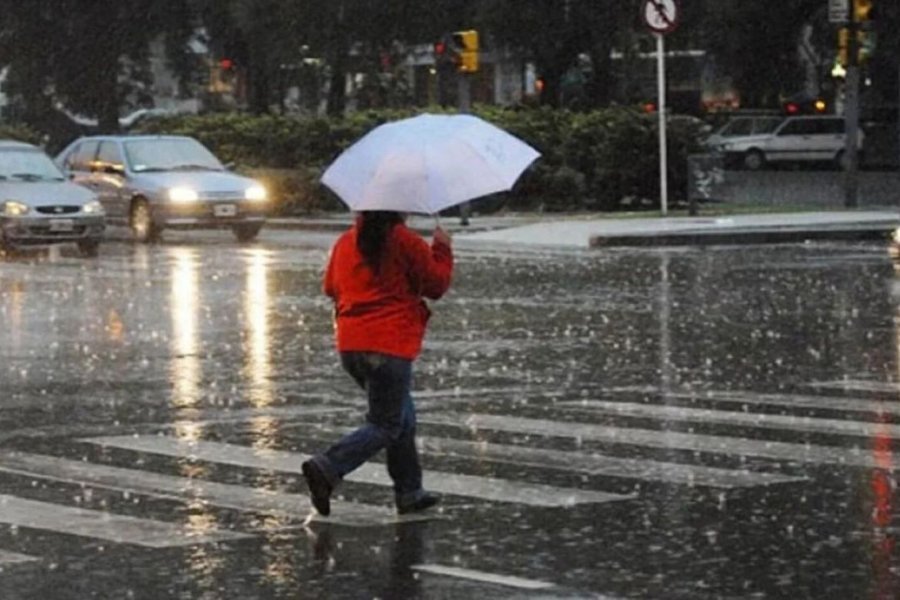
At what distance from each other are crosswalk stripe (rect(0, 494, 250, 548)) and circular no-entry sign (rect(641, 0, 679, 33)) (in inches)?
976

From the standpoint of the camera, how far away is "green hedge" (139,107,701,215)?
130ft

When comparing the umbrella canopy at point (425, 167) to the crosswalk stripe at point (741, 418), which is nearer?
the umbrella canopy at point (425, 167)

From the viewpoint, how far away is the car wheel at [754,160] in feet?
207

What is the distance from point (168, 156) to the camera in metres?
36.0

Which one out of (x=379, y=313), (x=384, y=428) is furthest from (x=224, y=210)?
(x=379, y=313)

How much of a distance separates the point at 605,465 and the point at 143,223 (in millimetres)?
23632

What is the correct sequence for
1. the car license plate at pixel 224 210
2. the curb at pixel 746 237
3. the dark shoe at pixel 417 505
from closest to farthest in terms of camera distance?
the dark shoe at pixel 417 505, the curb at pixel 746 237, the car license plate at pixel 224 210

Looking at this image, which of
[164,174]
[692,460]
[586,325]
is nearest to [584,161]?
[164,174]

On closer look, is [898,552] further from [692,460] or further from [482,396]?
[482,396]

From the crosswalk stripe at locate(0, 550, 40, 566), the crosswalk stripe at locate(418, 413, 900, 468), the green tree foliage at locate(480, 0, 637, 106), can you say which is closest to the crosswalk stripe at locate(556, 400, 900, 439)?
the crosswalk stripe at locate(418, 413, 900, 468)

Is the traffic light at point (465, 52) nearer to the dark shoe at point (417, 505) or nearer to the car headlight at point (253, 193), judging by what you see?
the car headlight at point (253, 193)

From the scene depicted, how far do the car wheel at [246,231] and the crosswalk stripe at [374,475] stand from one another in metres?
21.5

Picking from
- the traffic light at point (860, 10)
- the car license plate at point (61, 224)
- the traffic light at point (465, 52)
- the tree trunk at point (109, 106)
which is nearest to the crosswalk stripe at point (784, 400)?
the car license plate at point (61, 224)

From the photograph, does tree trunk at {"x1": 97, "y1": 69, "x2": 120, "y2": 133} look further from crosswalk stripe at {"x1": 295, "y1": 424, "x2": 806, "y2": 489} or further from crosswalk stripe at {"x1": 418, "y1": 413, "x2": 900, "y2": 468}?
crosswalk stripe at {"x1": 295, "y1": 424, "x2": 806, "y2": 489}
